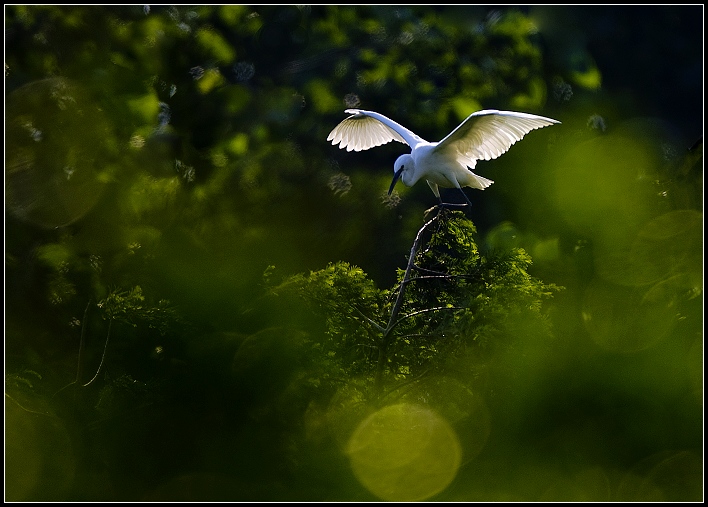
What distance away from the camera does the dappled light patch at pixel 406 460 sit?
0.88 m

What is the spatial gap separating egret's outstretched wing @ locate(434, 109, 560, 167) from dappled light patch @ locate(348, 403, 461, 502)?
0.95 metres

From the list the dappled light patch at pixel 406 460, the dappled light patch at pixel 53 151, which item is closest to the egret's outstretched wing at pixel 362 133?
the dappled light patch at pixel 53 151

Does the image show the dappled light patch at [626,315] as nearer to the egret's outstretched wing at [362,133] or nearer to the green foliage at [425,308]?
the green foliage at [425,308]

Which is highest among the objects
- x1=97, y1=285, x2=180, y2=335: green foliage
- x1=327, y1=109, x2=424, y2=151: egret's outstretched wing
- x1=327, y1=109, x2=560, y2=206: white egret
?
x1=327, y1=109, x2=424, y2=151: egret's outstretched wing

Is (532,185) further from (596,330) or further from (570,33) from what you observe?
(570,33)

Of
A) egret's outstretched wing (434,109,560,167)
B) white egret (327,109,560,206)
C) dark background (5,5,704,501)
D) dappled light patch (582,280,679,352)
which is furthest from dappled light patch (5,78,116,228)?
dappled light patch (582,280,679,352)

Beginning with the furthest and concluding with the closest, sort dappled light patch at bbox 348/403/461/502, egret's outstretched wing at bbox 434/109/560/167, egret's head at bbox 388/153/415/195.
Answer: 1. egret's head at bbox 388/153/415/195
2. egret's outstretched wing at bbox 434/109/560/167
3. dappled light patch at bbox 348/403/461/502

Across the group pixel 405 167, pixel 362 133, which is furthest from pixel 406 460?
pixel 362 133

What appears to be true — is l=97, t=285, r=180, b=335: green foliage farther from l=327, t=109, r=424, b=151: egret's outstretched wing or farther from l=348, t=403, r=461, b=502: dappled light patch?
l=327, t=109, r=424, b=151: egret's outstretched wing

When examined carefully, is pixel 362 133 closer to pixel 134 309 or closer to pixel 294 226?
pixel 294 226

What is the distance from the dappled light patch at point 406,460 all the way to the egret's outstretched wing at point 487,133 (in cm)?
95

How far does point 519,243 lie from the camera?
1433 mm

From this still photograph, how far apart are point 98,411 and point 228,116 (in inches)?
80.2

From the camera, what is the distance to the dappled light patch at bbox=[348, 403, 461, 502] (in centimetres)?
88
